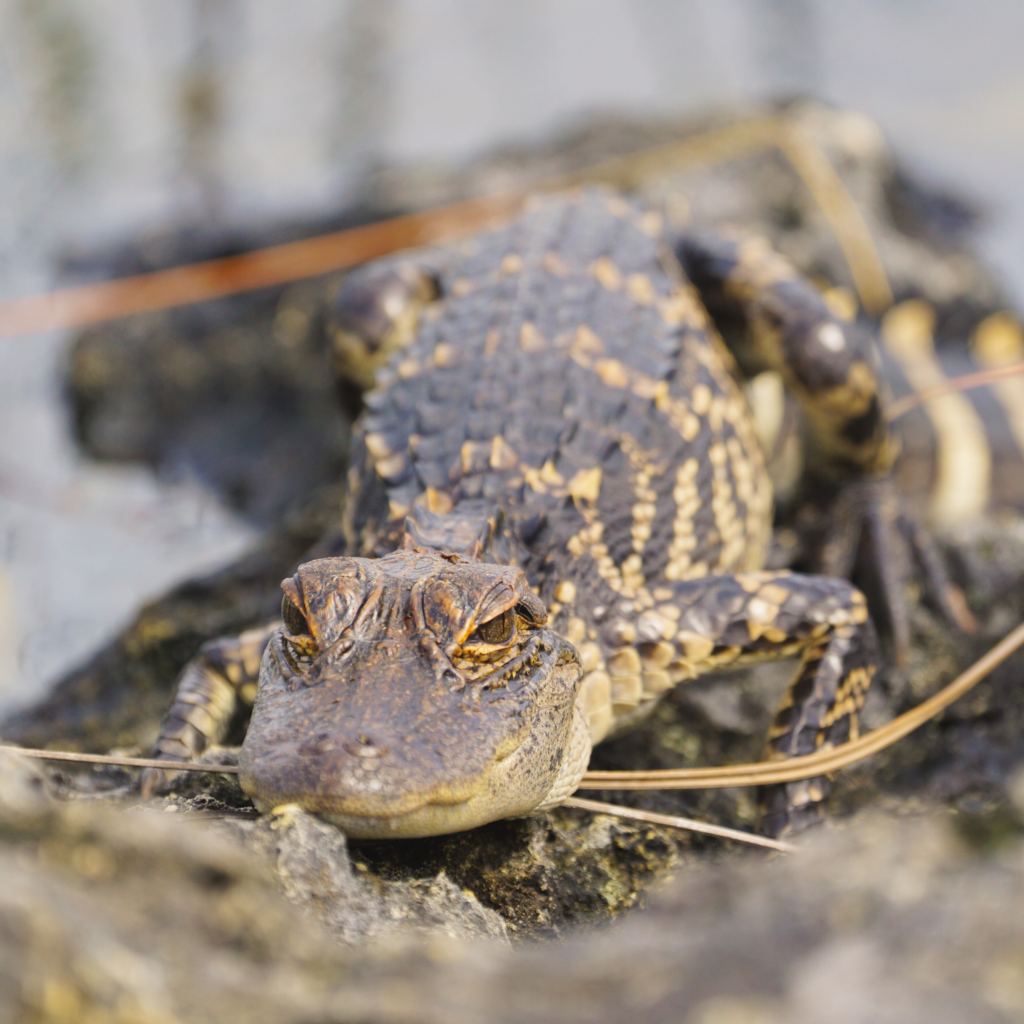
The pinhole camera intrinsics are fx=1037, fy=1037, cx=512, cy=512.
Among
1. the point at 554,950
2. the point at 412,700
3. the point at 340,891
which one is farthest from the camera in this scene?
the point at 412,700

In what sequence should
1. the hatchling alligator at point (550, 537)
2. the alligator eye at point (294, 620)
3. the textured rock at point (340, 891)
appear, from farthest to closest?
the alligator eye at point (294, 620) < the hatchling alligator at point (550, 537) < the textured rock at point (340, 891)

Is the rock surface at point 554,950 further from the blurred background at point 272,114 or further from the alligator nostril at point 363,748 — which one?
the blurred background at point 272,114

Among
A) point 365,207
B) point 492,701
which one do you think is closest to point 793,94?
point 365,207

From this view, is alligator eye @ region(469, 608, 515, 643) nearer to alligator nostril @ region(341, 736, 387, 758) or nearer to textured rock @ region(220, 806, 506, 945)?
alligator nostril @ region(341, 736, 387, 758)

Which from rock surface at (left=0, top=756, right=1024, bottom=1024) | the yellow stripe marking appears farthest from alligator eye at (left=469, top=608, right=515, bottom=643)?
the yellow stripe marking

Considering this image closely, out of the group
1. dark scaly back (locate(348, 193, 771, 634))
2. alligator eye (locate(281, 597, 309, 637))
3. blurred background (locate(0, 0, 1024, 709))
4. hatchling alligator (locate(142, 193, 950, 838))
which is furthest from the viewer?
blurred background (locate(0, 0, 1024, 709))

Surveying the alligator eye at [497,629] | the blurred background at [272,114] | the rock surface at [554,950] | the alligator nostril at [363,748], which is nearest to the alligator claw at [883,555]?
the alligator eye at [497,629]

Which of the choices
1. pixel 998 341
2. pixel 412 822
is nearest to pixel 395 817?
pixel 412 822

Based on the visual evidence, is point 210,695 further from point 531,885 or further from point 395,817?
point 395,817
